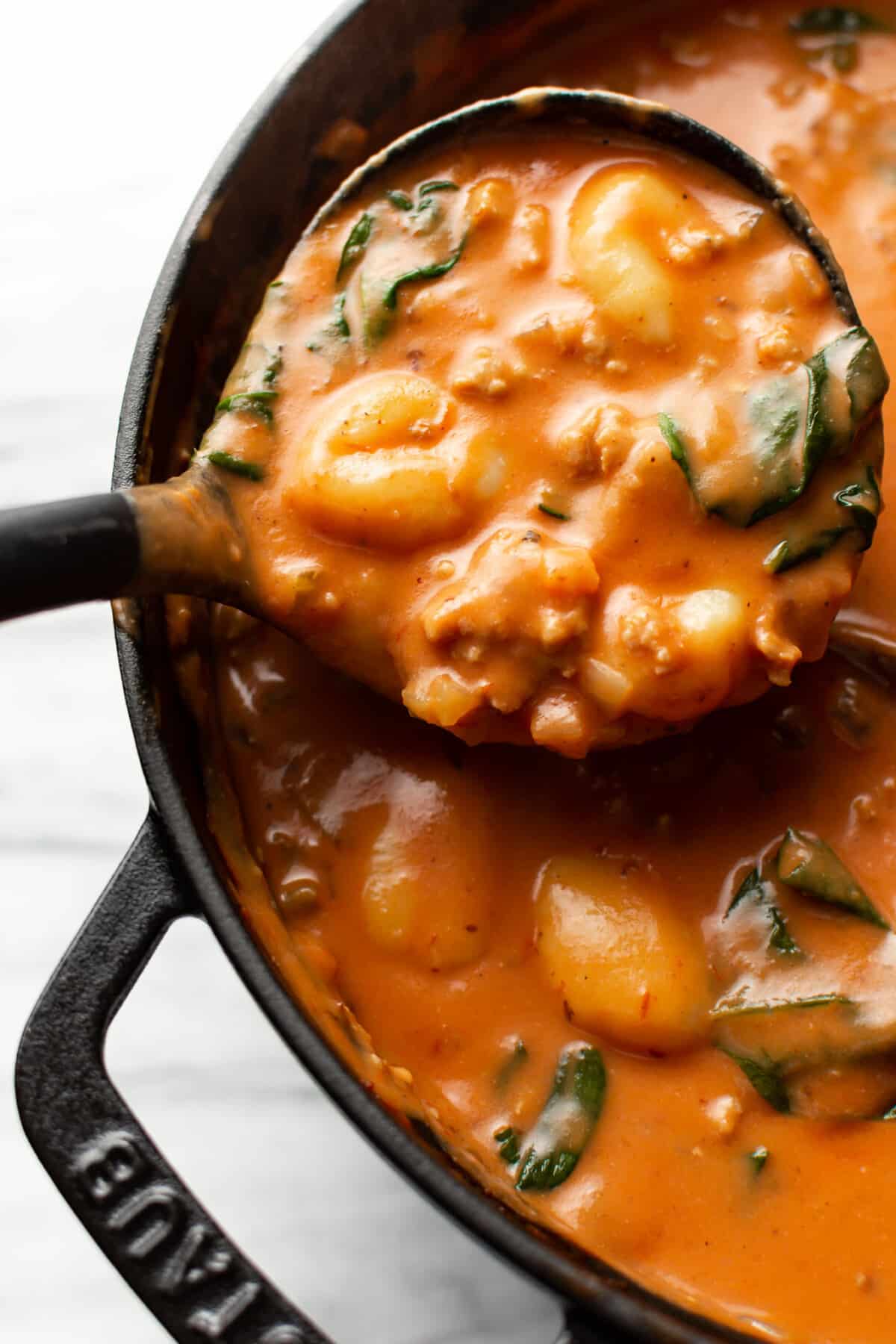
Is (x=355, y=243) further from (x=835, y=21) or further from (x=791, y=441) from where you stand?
(x=835, y=21)

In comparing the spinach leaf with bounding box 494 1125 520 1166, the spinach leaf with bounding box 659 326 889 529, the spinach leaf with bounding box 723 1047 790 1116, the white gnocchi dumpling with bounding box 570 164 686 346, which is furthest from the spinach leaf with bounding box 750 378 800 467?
the spinach leaf with bounding box 494 1125 520 1166

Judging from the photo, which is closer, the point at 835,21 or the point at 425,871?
the point at 425,871

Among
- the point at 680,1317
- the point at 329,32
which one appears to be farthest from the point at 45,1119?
the point at 329,32

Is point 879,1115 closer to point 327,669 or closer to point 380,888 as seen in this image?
point 380,888

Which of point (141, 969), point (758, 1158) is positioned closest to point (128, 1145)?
point (141, 969)

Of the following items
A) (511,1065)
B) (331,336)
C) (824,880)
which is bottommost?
(511,1065)

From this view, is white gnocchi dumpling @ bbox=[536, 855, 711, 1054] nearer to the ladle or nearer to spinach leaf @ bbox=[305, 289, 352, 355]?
the ladle
